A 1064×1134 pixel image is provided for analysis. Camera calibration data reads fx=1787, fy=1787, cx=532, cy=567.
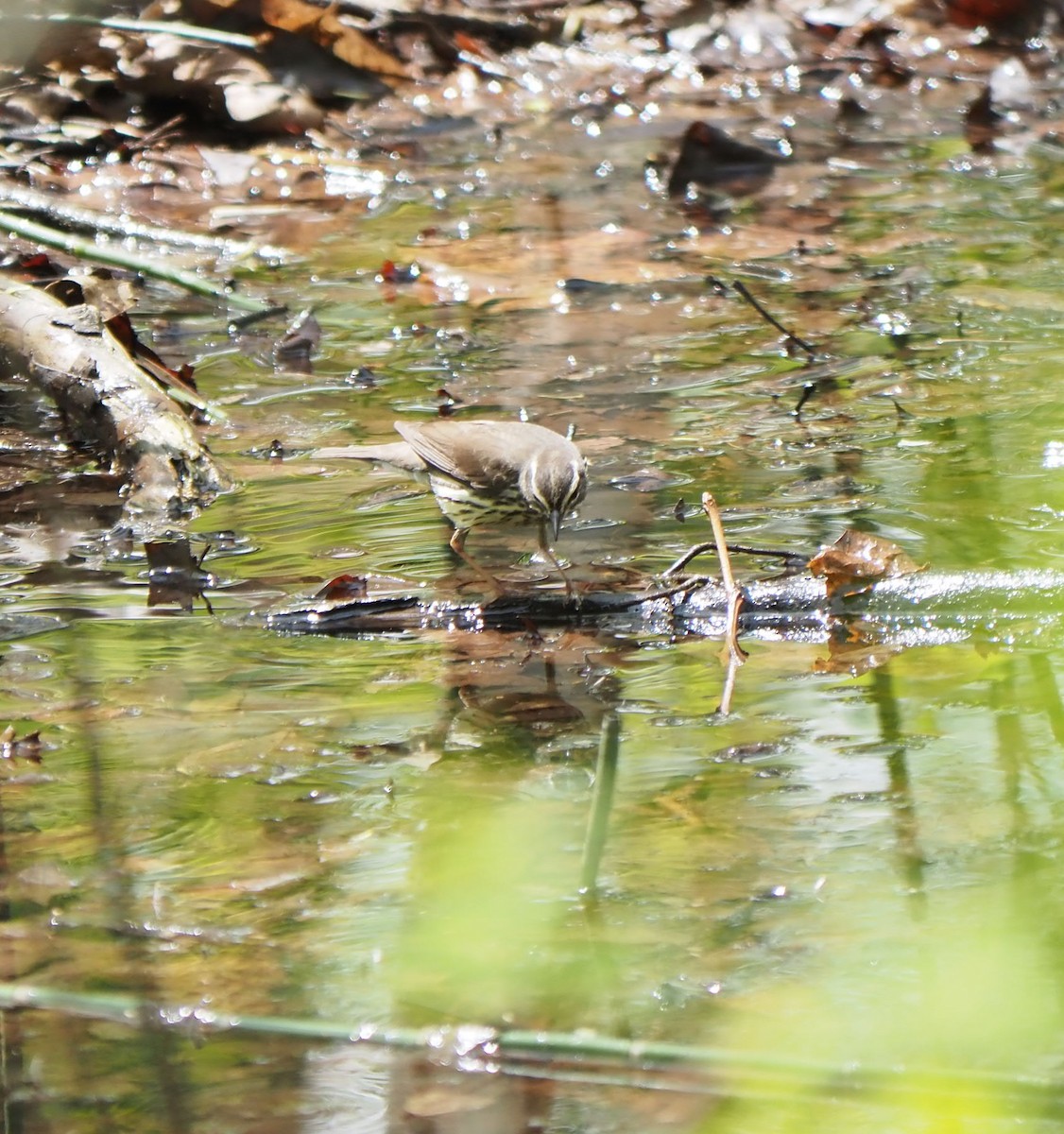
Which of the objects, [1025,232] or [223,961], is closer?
[223,961]

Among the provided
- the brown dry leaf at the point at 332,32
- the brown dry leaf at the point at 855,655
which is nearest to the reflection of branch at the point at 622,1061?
the brown dry leaf at the point at 855,655

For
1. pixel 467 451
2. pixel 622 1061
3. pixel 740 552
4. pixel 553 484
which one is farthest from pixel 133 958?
pixel 467 451

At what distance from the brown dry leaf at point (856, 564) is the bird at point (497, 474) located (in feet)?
2.57

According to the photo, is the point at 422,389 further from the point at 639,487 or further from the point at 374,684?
the point at 374,684

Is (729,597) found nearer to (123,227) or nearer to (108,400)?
(108,400)

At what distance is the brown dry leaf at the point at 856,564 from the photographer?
166 inches

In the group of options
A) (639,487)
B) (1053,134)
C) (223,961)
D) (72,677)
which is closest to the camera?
(223,961)

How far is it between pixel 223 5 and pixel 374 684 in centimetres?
830

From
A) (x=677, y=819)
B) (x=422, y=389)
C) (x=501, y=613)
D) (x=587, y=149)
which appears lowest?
(x=587, y=149)

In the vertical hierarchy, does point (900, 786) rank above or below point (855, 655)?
above

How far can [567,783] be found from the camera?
351 centimetres

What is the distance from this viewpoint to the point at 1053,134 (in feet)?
35.9

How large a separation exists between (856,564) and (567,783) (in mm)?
1107

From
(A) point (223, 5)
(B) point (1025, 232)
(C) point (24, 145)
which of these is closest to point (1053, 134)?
(B) point (1025, 232)
